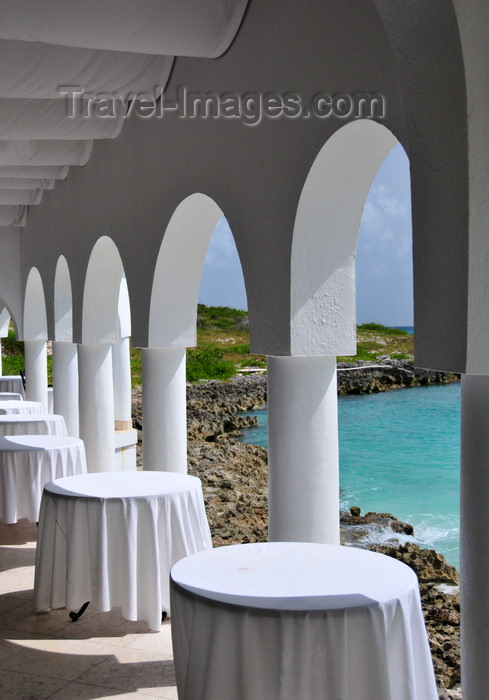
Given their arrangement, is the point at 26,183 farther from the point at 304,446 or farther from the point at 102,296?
the point at 304,446

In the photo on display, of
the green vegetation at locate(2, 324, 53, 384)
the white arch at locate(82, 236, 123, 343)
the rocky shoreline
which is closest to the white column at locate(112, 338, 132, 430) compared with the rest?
Answer: the rocky shoreline

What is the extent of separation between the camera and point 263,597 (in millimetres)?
2500

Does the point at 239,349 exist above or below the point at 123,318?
below

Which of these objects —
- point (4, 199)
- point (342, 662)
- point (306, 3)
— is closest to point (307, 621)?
point (342, 662)

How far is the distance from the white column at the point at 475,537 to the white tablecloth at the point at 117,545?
2032 mm

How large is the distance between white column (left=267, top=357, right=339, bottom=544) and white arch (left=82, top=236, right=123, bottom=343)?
4.49 meters

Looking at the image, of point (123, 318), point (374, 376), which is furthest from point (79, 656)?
point (374, 376)

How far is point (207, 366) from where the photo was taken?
133 ft

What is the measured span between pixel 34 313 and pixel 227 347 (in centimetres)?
3236

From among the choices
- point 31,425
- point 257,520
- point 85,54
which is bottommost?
point 257,520

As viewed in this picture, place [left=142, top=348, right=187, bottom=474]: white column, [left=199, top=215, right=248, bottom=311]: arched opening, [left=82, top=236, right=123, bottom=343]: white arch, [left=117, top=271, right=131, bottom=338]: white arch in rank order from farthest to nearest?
[left=199, top=215, right=248, bottom=311]: arched opening < [left=117, top=271, right=131, bottom=338]: white arch < [left=82, top=236, right=123, bottom=343]: white arch < [left=142, top=348, right=187, bottom=474]: white column

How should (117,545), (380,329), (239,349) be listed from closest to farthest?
(117,545) < (239,349) < (380,329)

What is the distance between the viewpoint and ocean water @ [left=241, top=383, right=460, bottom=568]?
24078 mm

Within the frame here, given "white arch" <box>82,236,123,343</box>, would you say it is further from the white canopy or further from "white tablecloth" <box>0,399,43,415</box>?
"white tablecloth" <box>0,399,43,415</box>
